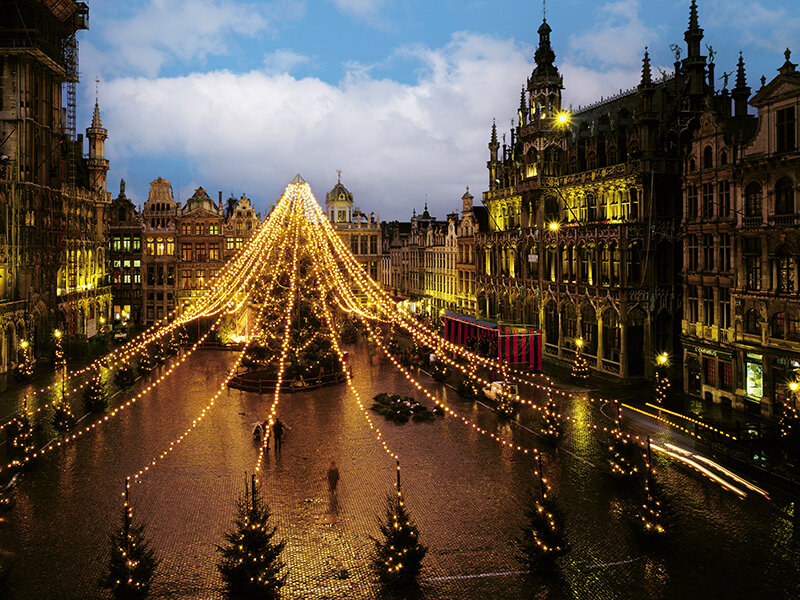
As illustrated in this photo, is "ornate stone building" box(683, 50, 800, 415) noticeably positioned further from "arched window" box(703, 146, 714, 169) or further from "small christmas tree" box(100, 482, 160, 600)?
"small christmas tree" box(100, 482, 160, 600)

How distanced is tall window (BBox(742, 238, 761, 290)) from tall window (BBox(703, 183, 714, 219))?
11.1 feet

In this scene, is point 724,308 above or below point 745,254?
below

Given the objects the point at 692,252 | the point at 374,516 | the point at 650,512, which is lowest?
the point at 374,516

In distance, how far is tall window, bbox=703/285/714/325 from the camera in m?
32.8

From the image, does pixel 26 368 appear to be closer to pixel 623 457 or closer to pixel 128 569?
pixel 128 569

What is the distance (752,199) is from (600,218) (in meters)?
12.9

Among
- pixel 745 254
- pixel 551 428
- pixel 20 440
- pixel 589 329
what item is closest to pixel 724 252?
pixel 745 254

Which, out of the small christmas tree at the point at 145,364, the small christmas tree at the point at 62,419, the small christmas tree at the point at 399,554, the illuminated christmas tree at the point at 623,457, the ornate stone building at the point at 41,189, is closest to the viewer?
the small christmas tree at the point at 399,554

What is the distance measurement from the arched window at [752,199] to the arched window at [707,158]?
131 inches

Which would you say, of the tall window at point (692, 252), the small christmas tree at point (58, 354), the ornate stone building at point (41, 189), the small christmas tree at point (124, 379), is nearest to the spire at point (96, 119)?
the ornate stone building at point (41, 189)

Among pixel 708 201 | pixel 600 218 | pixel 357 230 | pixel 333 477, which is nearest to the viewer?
pixel 333 477

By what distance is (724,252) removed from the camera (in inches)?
1252

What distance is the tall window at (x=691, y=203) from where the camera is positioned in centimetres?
3394

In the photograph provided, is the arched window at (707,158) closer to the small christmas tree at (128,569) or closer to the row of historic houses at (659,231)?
the row of historic houses at (659,231)
